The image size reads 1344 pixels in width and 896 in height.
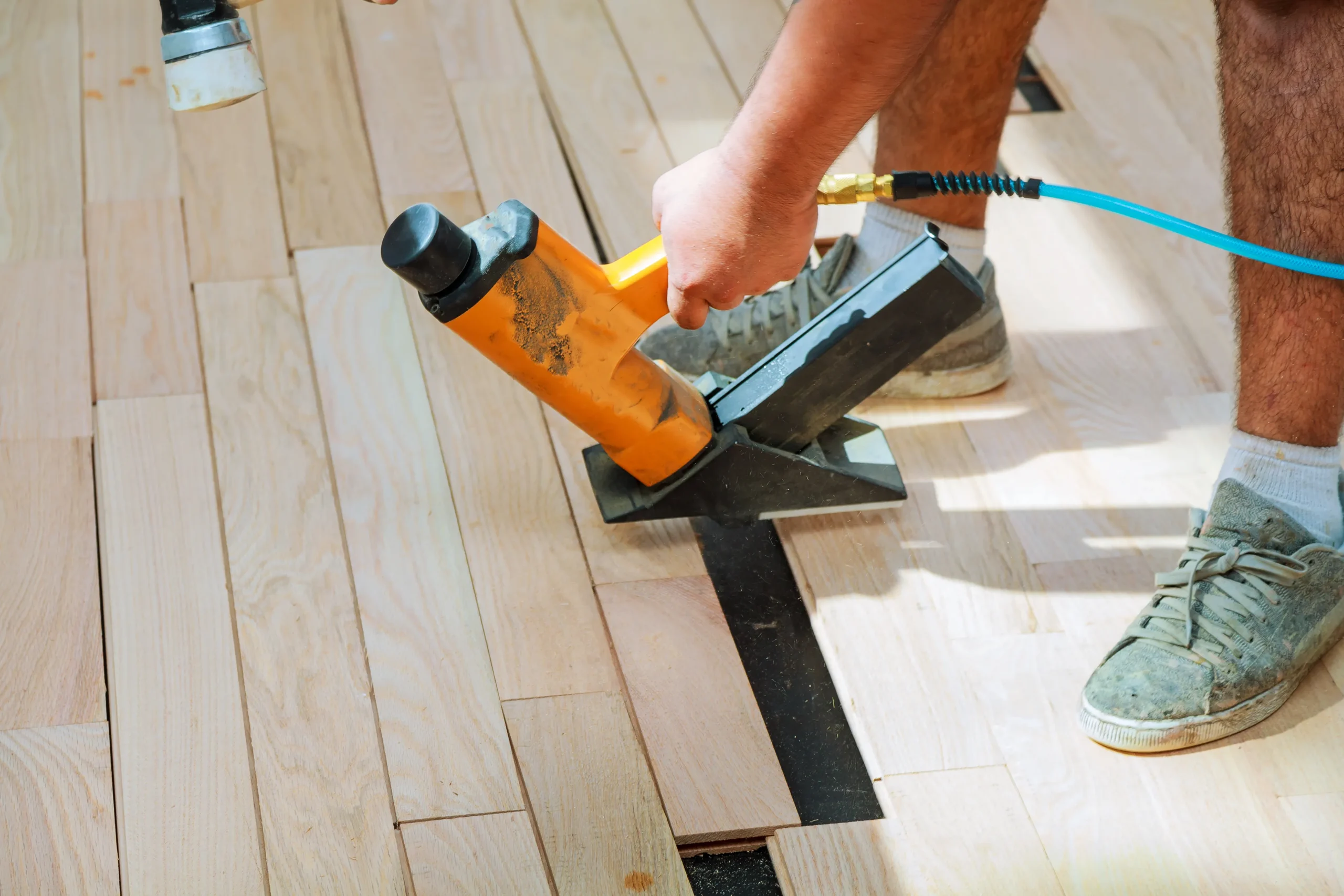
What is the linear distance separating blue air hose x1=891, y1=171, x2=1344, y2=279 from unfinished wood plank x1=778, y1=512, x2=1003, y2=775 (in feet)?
1.44

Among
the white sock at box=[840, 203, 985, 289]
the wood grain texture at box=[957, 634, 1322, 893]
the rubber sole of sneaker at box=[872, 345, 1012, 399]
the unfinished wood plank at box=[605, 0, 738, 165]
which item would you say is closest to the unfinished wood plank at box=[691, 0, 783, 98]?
the unfinished wood plank at box=[605, 0, 738, 165]

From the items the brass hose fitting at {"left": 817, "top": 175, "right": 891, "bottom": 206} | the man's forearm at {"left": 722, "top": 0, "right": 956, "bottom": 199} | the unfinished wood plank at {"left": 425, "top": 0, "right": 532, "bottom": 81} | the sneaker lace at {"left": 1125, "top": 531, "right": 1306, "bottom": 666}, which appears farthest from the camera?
the unfinished wood plank at {"left": 425, "top": 0, "right": 532, "bottom": 81}

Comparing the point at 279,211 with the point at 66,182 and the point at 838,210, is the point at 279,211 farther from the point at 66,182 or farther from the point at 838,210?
the point at 838,210

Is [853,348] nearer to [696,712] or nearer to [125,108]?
[696,712]

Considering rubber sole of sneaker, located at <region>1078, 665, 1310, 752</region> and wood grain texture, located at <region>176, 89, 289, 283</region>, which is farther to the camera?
wood grain texture, located at <region>176, 89, 289, 283</region>

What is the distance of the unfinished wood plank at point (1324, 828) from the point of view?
4.19 ft

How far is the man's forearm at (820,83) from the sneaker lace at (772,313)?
2.02 feet

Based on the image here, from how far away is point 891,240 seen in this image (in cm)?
177

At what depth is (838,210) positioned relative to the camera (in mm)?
2125

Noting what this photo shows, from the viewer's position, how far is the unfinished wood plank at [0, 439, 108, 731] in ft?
4.43

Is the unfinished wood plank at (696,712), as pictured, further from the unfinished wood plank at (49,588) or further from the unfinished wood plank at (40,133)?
the unfinished wood plank at (40,133)

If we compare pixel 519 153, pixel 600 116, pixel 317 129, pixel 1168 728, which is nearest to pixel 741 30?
pixel 600 116

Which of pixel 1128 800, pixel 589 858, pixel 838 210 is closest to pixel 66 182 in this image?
pixel 838 210

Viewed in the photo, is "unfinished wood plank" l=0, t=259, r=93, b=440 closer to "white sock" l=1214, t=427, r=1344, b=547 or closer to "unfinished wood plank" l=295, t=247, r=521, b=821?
"unfinished wood plank" l=295, t=247, r=521, b=821
